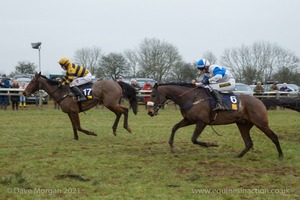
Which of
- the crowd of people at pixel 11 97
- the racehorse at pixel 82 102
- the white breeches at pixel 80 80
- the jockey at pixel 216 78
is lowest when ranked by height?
the crowd of people at pixel 11 97

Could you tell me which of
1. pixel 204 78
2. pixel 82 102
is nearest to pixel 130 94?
pixel 82 102

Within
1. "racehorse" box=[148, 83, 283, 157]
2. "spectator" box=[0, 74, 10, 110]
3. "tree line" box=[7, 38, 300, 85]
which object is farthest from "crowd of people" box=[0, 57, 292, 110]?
"tree line" box=[7, 38, 300, 85]

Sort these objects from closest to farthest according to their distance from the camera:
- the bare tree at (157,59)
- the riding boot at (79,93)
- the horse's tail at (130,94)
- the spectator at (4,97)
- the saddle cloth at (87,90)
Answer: the riding boot at (79,93) < the saddle cloth at (87,90) < the horse's tail at (130,94) < the spectator at (4,97) < the bare tree at (157,59)

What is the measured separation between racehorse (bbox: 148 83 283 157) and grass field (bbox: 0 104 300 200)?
0.64 meters

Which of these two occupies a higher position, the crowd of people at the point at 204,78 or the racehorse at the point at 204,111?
the crowd of people at the point at 204,78

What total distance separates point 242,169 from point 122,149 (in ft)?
11.3

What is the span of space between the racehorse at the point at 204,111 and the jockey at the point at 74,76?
129 inches

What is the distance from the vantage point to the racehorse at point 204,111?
31.3 ft

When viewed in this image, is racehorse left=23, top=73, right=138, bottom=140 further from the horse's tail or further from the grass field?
the grass field

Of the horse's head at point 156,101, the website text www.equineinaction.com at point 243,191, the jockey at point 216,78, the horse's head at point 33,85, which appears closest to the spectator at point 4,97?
the horse's head at point 33,85

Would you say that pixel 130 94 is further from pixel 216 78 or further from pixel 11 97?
pixel 11 97

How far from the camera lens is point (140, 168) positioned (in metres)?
8.13

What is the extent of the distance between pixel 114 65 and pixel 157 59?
25.7 ft

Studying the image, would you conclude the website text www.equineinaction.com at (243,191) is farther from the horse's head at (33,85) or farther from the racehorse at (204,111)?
the horse's head at (33,85)
